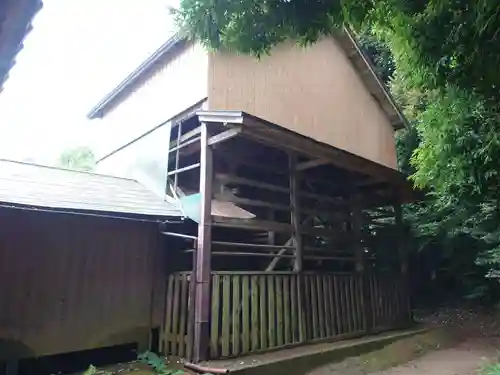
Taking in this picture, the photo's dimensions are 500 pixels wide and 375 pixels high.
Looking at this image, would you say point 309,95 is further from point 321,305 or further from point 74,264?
point 74,264

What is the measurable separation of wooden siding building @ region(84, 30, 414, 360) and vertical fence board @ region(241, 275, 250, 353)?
0.06ft

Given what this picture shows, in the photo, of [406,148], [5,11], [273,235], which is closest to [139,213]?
[273,235]

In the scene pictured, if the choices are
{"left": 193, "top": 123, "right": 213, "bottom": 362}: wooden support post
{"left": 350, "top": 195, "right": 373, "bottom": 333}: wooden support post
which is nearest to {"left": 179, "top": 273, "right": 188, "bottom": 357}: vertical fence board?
{"left": 193, "top": 123, "right": 213, "bottom": 362}: wooden support post

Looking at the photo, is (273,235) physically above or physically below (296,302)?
above

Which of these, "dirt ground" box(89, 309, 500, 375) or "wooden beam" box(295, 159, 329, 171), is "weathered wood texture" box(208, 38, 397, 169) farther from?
"dirt ground" box(89, 309, 500, 375)

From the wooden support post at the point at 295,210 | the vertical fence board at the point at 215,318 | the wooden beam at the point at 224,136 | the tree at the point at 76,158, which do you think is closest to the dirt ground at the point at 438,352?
the vertical fence board at the point at 215,318

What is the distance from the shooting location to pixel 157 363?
609 cm

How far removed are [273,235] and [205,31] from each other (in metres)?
5.02

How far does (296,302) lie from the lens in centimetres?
733

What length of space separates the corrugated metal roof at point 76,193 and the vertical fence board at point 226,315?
1284mm

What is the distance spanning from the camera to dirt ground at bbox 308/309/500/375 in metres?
6.85

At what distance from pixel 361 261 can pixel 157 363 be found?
481 centimetres

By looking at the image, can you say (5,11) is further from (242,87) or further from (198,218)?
(242,87)

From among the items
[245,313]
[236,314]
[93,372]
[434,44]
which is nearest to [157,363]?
[93,372]
